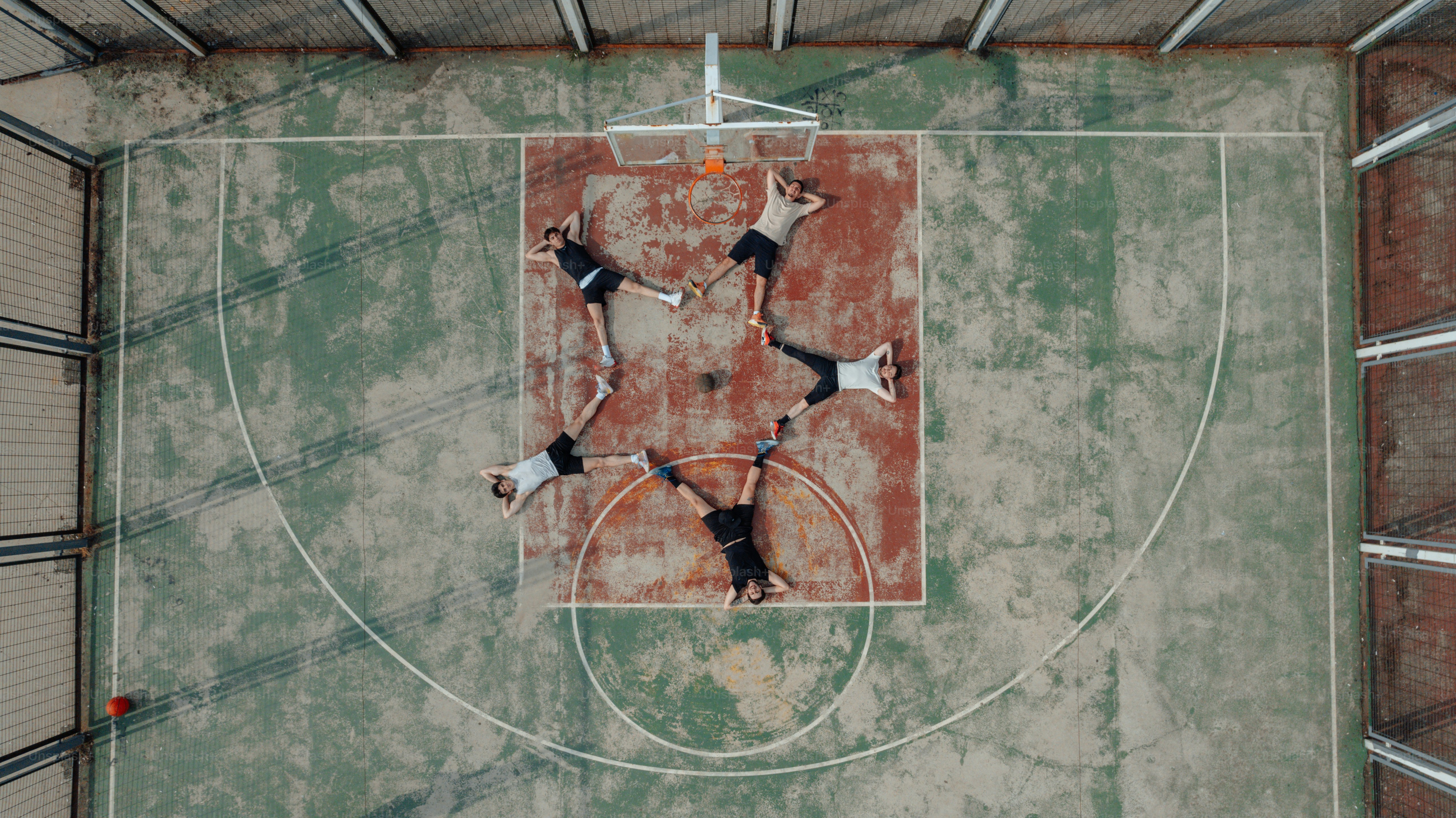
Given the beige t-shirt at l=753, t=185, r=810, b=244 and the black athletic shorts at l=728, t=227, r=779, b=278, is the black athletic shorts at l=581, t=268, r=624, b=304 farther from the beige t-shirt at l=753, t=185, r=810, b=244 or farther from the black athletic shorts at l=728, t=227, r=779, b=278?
the beige t-shirt at l=753, t=185, r=810, b=244

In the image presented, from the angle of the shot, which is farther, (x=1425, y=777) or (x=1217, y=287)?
(x=1217, y=287)

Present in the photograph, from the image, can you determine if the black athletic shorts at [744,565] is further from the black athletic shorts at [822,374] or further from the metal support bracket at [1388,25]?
the metal support bracket at [1388,25]

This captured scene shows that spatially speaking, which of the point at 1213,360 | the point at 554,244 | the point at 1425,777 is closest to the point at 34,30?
the point at 554,244

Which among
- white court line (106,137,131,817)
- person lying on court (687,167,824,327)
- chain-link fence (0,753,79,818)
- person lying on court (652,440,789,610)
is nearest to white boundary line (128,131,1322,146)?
white court line (106,137,131,817)

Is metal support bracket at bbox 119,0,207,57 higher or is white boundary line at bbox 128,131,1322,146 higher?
metal support bracket at bbox 119,0,207,57

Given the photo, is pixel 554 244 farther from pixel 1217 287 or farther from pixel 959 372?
pixel 1217 287

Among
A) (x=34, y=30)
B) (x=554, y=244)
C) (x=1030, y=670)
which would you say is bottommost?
(x=1030, y=670)

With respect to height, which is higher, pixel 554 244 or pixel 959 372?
pixel 554 244
